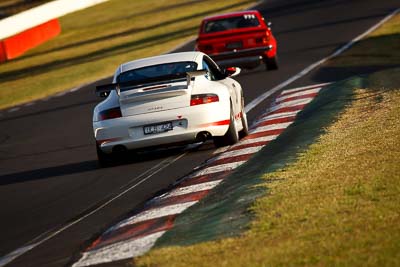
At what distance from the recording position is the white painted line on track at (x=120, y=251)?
822cm

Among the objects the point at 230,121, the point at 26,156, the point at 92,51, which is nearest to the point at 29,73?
the point at 92,51

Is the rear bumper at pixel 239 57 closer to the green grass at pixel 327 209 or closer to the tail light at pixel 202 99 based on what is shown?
the tail light at pixel 202 99

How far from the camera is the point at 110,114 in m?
14.7

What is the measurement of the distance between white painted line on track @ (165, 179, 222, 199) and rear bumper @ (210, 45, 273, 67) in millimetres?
14963

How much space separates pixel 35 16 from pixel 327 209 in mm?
31848

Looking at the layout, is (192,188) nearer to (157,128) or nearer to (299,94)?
(157,128)

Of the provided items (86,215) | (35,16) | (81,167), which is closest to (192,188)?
→ (86,215)

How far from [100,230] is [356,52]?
19.9 meters

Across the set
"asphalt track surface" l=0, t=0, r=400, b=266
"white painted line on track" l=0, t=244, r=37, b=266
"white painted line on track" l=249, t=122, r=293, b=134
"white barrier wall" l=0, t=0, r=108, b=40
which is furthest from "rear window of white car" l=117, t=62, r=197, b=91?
"white barrier wall" l=0, t=0, r=108, b=40

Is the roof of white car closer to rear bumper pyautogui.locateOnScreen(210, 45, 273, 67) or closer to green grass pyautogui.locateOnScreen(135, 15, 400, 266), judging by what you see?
green grass pyautogui.locateOnScreen(135, 15, 400, 266)

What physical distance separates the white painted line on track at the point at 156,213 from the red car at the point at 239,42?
53.3 feet

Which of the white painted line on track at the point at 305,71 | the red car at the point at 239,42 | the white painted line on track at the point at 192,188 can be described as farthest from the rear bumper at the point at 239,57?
the white painted line on track at the point at 192,188

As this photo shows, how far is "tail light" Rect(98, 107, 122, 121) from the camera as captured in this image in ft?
48.3

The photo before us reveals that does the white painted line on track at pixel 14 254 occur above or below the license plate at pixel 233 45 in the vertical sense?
above
